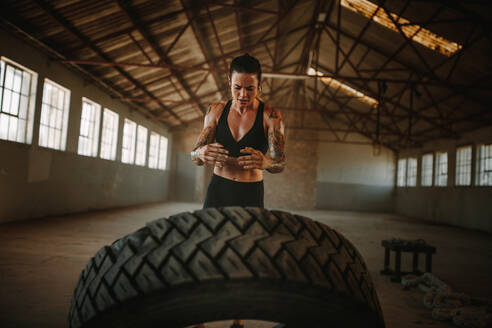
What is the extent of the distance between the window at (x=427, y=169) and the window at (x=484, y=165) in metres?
3.38

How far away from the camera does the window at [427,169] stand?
1549 cm

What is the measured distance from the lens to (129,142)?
13023mm

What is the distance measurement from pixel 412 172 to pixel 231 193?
17399 millimetres

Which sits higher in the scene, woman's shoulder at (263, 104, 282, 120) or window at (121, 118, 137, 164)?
window at (121, 118, 137, 164)

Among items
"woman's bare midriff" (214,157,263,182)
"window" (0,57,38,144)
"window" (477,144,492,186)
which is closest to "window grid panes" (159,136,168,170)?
"window" (0,57,38,144)

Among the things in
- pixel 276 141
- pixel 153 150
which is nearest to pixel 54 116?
pixel 153 150

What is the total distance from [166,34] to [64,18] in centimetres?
234

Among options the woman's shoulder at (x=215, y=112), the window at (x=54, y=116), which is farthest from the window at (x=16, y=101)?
the woman's shoulder at (x=215, y=112)

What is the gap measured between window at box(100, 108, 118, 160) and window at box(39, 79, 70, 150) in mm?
2166

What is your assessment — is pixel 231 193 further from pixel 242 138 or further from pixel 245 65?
pixel 245 65

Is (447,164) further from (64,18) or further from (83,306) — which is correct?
(83,306)

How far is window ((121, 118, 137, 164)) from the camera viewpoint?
495 inches

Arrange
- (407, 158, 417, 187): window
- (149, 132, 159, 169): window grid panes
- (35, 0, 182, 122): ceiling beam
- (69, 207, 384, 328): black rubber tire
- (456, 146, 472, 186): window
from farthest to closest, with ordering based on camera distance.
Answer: (407, 158, 417, 187): window
(149, 132, 159, 169): window grid panes
(456, 146, 472, 186): window
(35, 0, 182, 122): ceiling beam
(69, 207, 384, 328): black rubber tire

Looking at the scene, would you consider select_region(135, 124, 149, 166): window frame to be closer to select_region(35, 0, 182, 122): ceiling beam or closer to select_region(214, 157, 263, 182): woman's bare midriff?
select_region(35, 0, 182, 122): ceiling beam
